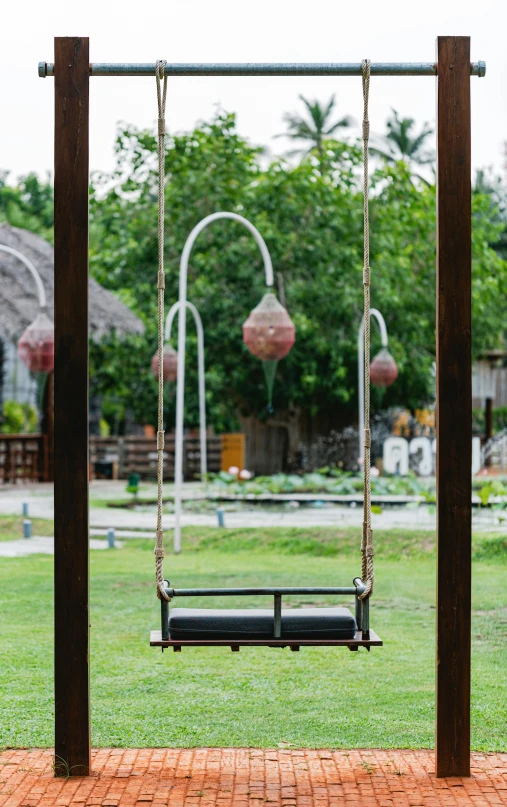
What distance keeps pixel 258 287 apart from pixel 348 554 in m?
10.4

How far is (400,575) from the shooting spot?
10.5m

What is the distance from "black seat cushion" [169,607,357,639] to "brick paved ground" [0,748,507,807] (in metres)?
0.57

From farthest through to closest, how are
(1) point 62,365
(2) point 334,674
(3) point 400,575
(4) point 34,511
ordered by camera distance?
(4) point 34,511, (3) point 400,575, (2) point 334,674, (1) point 62,365

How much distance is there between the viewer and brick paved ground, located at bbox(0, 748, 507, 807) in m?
4.23

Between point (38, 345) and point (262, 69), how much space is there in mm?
11176

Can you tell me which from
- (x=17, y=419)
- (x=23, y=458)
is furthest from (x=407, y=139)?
(x=23, y=458)

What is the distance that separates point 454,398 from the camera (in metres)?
4.59

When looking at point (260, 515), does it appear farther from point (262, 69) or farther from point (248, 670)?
point (262, 69)

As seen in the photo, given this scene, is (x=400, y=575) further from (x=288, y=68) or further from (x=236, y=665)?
(x=288, y=68)

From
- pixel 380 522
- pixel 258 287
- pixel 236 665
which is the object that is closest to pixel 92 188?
pixel 258 287

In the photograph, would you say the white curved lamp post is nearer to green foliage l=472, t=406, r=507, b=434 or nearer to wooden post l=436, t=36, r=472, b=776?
wooden post l=436, t=36, r=472, b=776

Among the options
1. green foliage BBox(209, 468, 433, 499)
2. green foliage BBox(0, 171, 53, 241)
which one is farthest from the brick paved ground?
green foliage BBox(0, 171, 53, 241)

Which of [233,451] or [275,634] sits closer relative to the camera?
[275,634]

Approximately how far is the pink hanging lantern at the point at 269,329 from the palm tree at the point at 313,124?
26.7 metres
